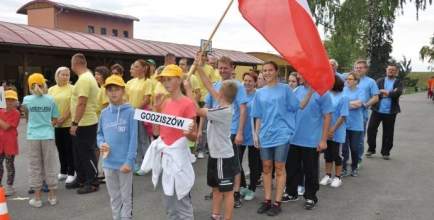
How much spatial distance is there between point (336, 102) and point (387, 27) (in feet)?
102

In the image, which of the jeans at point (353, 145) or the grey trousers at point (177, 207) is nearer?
the grey trousers at point (177, 207)

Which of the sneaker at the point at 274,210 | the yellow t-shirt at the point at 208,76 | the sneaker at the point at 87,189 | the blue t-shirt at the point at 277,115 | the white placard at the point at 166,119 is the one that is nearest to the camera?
the white placard at the point at 166,119

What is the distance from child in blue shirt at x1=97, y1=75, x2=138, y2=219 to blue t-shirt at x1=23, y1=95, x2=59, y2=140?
142cm

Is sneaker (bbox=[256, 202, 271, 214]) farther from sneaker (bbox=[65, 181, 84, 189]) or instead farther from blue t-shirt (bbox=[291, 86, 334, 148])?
sneaker (bbox=[65, 181, 84, 189])

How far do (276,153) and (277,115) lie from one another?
1.50ft

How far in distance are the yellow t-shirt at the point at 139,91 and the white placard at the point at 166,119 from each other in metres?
2.87

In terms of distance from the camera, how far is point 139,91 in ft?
21.7

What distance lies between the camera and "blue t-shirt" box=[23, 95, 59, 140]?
5.19 metres

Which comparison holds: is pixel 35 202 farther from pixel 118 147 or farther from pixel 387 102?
pixel 387 102

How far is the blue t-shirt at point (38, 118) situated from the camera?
17.0 ft

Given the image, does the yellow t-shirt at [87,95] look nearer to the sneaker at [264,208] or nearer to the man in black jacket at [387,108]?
the sneaker at [264,208]

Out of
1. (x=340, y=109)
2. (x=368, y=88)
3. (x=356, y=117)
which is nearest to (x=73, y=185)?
(x=340, y=109)

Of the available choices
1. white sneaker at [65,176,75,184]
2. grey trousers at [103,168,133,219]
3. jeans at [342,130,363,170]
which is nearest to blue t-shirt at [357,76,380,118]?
jeans at [342,130,363,170]

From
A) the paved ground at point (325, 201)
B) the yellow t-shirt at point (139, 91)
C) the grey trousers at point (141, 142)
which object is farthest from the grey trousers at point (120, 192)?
the grey trousers at point (141, 142)
